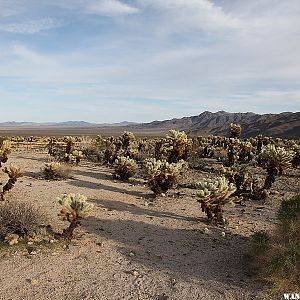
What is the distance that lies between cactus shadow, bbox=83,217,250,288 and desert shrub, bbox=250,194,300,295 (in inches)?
16.9

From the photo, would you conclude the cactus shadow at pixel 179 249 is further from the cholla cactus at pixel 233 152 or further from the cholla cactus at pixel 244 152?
the cholla cactus at pixel 244 152

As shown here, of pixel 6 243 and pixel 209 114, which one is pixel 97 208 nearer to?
pixel 6 243

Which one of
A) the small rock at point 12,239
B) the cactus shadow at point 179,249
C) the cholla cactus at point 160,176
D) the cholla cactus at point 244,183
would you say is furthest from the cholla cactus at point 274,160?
the small rock at point 12,239

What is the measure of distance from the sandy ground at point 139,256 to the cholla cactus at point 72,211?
38cm

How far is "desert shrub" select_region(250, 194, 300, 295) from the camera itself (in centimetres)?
654

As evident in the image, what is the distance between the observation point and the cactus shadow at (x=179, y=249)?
7656mm

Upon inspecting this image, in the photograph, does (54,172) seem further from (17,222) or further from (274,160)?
(274,160)

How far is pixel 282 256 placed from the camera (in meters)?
7.08

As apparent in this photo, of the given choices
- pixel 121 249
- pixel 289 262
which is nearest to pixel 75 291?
pixel 121 249

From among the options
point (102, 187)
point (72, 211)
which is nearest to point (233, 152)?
point (102, 187)

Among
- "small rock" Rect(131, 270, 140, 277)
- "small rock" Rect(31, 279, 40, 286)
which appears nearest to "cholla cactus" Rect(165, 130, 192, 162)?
"small rock" Rect(131, 270, 140, 277)

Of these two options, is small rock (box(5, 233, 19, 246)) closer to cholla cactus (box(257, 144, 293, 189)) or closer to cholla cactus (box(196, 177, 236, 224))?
cholla cactus (box(196, 177, 236, 224))

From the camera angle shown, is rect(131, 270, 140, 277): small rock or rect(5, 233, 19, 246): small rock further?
rect(5, 233, 19, 246): small rock

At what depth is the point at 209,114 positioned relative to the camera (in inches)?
7766
